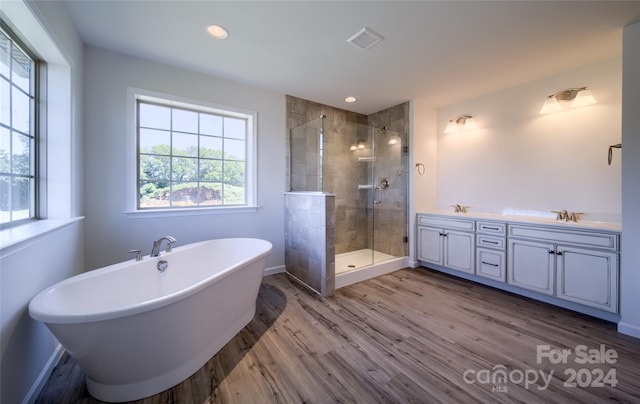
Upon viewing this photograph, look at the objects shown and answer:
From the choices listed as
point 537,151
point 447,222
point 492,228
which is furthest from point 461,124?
point 492,228

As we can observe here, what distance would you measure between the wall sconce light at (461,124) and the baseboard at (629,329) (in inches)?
101

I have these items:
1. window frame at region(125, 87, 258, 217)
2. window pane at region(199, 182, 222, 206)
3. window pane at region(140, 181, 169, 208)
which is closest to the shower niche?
window frame at region(125, 87, 258, 217)

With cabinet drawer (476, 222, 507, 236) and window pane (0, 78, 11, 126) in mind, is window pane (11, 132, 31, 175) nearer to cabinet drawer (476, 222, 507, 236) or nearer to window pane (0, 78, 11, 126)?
window pane (0, 78, 11, 126)

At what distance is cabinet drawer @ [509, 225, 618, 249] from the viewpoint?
2113 mm

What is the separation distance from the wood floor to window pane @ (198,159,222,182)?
1.60 meters

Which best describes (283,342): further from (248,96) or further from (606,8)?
(606,8)

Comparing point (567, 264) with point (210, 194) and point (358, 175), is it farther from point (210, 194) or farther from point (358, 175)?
point (210, 194)

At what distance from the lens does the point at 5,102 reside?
1.42 metres

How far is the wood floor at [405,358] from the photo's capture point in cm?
141

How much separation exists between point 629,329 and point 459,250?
57.2 inches

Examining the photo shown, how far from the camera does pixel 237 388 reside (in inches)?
56.9

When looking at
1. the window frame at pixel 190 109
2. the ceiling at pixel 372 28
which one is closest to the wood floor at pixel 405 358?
the window frame at pixel 190 109

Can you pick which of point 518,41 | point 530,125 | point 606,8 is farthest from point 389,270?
point 606,8

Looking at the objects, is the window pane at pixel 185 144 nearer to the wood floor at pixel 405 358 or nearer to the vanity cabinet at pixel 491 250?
the wood floor at pixel 405 358
